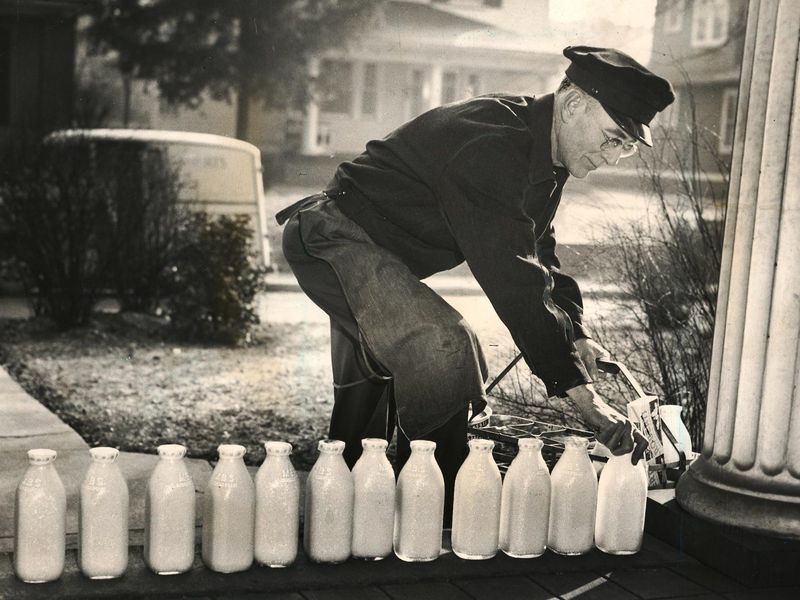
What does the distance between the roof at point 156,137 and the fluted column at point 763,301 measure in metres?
2.10

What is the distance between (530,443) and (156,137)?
7.53 ft

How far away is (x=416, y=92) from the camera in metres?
4.70

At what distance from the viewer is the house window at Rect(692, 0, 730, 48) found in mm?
4848

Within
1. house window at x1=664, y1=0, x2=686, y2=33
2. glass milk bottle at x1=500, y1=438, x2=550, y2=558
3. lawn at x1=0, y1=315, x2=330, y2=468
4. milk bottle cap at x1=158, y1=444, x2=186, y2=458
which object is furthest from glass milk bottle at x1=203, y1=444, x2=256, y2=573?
house window at x1=664, y1=0, x2=686, y2=33

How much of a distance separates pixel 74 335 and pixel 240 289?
2.52 feet

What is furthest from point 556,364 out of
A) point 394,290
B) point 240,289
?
point 240,289

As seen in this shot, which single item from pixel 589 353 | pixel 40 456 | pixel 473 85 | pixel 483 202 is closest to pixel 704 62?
pixel 473 85

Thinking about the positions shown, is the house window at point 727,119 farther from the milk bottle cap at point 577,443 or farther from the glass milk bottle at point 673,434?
the milk bottle cap at point 577,443

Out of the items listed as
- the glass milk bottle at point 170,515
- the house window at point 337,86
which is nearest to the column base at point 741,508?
the glass milk bottle at point 170,515

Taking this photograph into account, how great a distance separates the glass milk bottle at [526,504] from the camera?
347 centimetres

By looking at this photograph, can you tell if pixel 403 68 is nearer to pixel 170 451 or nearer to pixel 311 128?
pixel 311 128

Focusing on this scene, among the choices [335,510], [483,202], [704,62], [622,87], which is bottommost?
[335,510]

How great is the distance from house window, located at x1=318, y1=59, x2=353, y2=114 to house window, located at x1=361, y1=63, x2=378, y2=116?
59 mm

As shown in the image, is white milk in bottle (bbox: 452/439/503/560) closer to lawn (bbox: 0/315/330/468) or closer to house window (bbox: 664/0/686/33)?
lawn (bbox: 0/315/330/468)
